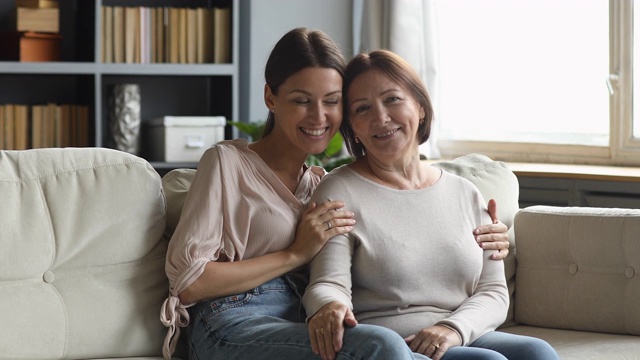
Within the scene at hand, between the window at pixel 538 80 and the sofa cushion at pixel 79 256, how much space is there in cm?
232

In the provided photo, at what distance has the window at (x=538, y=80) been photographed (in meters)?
3.89

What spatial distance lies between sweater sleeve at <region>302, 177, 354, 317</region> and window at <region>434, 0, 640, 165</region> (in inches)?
84.6

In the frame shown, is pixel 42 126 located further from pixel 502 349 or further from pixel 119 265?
pixel 502 349

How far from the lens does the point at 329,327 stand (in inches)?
71.0

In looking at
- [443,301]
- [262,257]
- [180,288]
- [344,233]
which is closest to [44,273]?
[180,288]

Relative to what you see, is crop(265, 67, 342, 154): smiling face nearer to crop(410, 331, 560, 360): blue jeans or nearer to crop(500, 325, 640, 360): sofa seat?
crop(410, 331, 560, 360): blue jeans

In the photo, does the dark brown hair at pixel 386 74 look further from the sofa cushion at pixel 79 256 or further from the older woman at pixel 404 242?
the sofa cushion at pixel 79 256

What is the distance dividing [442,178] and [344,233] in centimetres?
31

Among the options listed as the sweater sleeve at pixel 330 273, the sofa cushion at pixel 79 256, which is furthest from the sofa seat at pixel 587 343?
the sofa cushion at pixel 79 256

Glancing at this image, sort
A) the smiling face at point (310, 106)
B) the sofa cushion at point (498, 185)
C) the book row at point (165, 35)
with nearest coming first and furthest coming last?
1. the smiling face at point (310, 106)
2. the sofa cushion at point (498, 185)
3. the book row at point (165, 35)

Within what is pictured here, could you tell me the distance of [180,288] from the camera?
202cm

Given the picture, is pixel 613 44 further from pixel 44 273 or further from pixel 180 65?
pixel 44 273

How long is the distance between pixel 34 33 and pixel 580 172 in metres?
2.29

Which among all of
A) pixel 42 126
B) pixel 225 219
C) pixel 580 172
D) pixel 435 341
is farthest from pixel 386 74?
pixel 42 126
